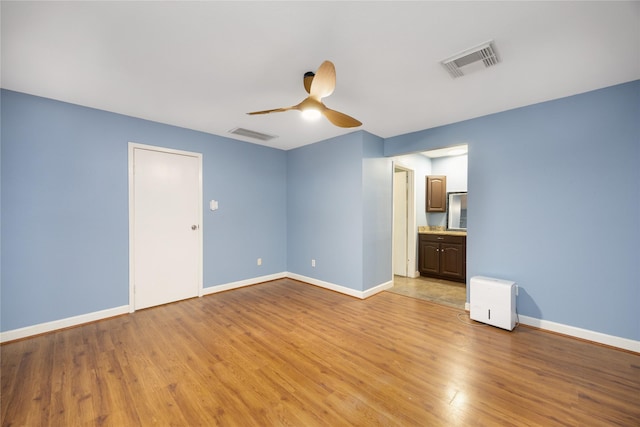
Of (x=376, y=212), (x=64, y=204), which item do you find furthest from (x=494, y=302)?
(x=64, y=204)

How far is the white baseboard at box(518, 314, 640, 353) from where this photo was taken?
239cm

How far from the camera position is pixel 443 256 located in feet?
15.9

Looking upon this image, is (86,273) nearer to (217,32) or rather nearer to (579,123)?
(217,32)

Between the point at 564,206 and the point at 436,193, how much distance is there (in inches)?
103

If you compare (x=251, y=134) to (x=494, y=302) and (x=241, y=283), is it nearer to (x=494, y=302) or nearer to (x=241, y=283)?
(x=241, y=283)

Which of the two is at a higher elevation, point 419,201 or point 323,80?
point 323,80

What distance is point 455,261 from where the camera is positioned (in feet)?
15.5

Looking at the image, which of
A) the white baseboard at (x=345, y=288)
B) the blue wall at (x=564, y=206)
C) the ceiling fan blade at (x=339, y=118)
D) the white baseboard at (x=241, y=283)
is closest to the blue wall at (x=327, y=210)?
the white baseboard at (x=345, y=288)

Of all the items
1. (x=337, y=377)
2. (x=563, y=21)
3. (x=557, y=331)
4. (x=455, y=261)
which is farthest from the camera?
(x=455, y=261)

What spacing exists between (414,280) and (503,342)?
236cm

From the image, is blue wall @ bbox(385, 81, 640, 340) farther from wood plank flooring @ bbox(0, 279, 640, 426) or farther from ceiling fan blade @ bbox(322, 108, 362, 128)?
ceiling fan blade @ bbox(322, 108, 362, 128)

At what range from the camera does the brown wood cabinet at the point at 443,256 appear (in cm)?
464

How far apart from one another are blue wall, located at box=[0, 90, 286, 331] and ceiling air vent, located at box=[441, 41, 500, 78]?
3472 millimetres

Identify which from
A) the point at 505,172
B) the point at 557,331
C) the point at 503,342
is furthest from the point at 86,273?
the point at 557,331
